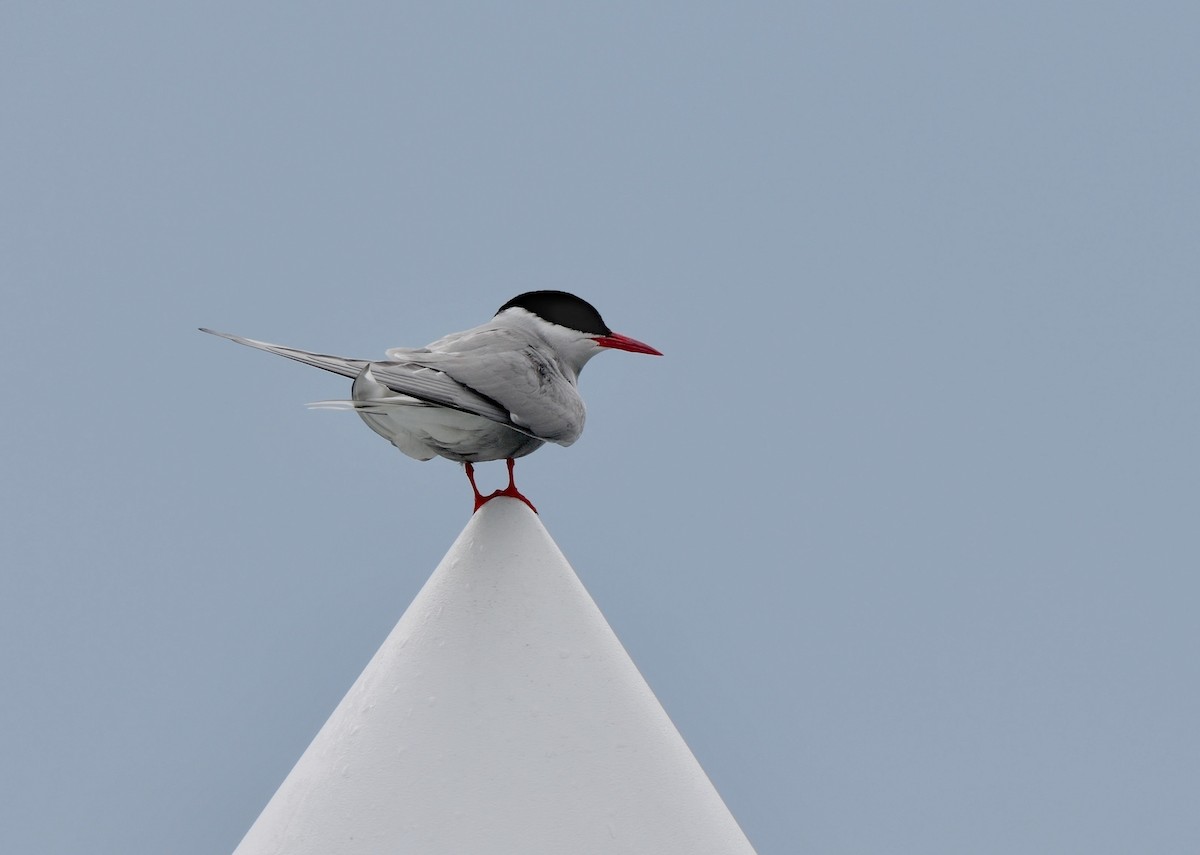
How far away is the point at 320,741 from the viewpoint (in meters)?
5.53

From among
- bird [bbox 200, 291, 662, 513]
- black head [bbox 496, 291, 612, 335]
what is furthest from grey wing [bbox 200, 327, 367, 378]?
black head [bbox 496, 291, 612, 335]

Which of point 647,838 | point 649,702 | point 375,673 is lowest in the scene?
point 647,838

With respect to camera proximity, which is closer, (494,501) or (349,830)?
(349,830)

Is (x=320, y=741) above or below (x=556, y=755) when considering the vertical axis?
above

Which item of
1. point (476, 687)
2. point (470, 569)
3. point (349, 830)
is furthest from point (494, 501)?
point (349, 830)

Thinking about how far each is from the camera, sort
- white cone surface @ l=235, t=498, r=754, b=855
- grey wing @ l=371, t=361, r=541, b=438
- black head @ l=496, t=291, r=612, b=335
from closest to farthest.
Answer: grey wing @ l=371, t=361, r=541, b=438 → white cone surface @ l=235, t=498, r=754, b=855 → black head @ l=496, t=291, r=612, b=335

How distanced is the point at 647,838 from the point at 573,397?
1.17 metres

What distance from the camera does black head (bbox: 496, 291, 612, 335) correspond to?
5.55 meters

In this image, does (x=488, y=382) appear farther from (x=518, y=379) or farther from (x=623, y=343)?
(x=623, y=343)

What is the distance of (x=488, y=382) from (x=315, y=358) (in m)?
0.44

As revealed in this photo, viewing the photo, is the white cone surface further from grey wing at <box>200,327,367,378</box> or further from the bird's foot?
grey wing at <box>200,327,367,378</box>

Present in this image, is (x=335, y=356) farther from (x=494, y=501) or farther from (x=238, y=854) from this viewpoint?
(x=238, y=854)

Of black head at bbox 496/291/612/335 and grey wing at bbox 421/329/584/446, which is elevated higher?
black head at bbox 496/291/612/335

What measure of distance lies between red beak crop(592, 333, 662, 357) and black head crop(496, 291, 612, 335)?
0.04 meters
